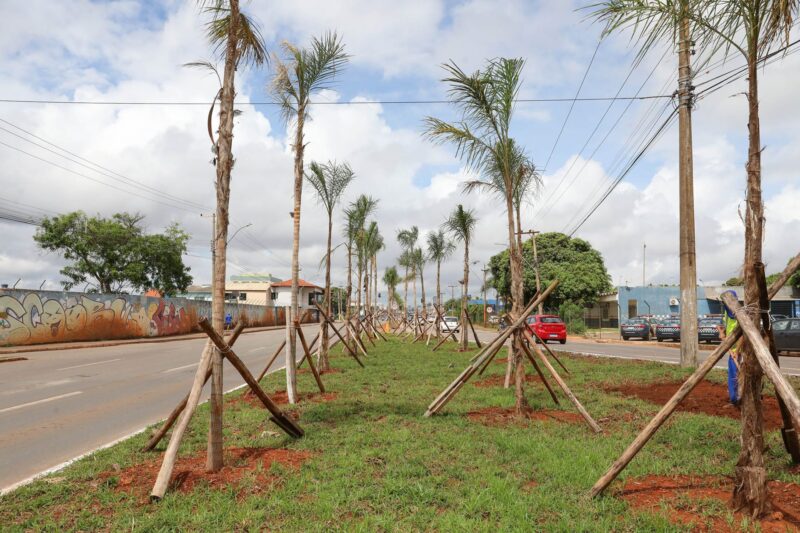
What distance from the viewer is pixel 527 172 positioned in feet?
42.2

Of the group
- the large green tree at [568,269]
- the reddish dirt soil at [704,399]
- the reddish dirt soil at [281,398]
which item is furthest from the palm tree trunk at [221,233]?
the large green tree at [568,269]

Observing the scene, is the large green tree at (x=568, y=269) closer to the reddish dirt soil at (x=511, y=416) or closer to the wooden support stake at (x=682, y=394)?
A: the reddish dirt soil at (x=511, y=416)

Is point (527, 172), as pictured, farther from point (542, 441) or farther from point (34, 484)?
point (34, 484)

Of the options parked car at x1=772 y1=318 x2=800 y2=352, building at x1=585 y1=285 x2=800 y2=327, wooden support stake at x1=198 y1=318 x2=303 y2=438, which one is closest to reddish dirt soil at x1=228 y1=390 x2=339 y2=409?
wooden support stake at x1=198 y1=318 x2=303 y2=438

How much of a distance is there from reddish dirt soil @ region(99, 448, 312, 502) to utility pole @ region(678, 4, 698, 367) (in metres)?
10.6

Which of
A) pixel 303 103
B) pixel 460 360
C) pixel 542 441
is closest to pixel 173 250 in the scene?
pixel 460 360

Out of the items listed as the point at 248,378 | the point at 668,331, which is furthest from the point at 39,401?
the point at 668,331

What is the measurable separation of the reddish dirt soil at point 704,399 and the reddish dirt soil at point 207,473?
6.28 metres

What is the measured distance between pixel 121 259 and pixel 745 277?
139 ft

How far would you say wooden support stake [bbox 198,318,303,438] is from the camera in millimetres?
5098

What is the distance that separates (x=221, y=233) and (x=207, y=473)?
2.46 m

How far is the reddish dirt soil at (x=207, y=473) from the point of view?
487cm

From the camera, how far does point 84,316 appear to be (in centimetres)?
2619

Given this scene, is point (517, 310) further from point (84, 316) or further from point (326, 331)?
point (84, 316)
